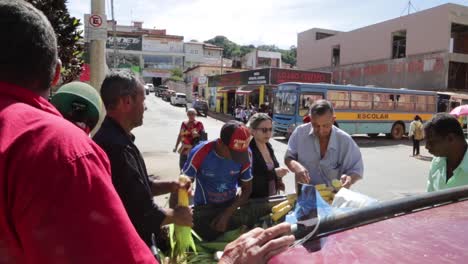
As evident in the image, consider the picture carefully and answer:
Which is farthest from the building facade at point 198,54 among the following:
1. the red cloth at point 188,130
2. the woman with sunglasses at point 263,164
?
the woman with sunglasses at point 263,164

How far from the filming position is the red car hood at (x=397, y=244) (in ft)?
4.33

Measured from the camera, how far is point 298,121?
55.9 feet

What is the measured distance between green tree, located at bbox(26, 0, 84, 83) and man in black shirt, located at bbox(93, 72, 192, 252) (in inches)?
110

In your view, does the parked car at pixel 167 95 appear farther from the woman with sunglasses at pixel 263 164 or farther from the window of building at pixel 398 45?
the woman with sunglasses at pixel 263 164

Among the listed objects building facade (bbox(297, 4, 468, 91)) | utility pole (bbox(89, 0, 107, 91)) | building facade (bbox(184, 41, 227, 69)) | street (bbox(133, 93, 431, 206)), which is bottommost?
street (bbox(133, 93, 431, 206))

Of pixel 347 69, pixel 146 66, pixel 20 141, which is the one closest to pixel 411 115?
pixel 347 69

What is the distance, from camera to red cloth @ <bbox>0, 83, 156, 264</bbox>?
31.2 inches

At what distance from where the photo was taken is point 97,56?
20.0 ft

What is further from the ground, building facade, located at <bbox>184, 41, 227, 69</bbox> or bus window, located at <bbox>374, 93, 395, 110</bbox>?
building facade, located at <bbox>184, 41, 227, 69</bbox>

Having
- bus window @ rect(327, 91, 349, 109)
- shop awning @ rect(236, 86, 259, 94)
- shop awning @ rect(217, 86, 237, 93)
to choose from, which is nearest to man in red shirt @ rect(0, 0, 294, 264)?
bus window @ rect(327, 91, 349, 109)

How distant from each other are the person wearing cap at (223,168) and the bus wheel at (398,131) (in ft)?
60.4

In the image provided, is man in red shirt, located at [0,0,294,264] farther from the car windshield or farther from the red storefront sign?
the red storefront sign

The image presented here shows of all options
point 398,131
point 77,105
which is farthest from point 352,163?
point 398,131

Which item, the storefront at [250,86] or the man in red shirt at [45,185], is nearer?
the man in red shirt at [45,185]
